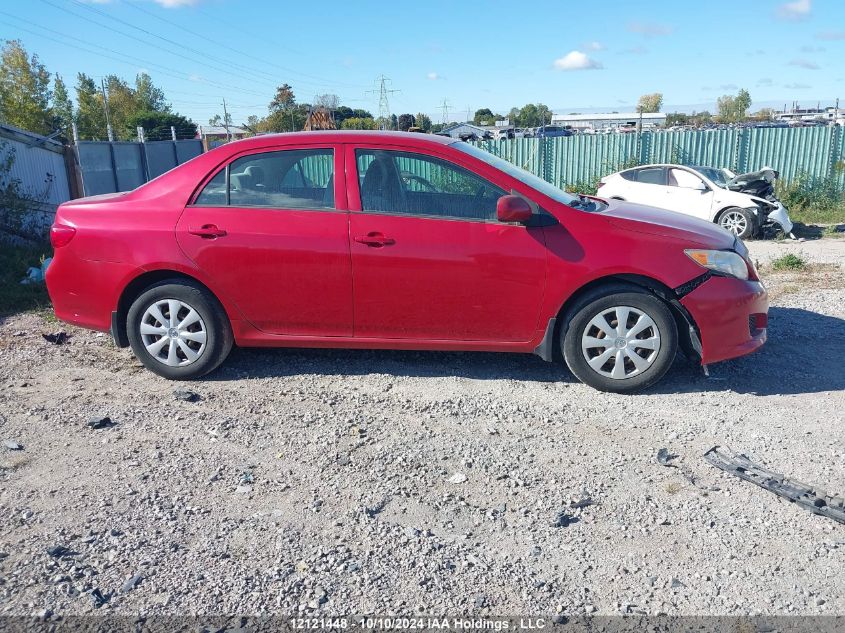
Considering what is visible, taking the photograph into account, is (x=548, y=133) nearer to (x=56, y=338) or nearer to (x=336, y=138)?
(x=336, y=138)

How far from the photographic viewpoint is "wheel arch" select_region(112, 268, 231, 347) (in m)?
5.20

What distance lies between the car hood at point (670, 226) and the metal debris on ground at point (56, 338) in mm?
4893

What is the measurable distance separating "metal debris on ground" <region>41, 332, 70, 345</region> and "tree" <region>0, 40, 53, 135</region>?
3573cm

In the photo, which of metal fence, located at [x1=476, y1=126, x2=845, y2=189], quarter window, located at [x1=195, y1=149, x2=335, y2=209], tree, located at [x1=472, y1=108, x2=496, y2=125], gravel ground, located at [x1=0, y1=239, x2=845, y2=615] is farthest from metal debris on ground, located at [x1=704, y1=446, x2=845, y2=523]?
tree, located at [x1=472, y1=108, x2=496, y2=125]

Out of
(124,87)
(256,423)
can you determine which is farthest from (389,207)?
(124,87)

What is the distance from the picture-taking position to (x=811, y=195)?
1844 cm

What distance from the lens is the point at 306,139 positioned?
5262mm

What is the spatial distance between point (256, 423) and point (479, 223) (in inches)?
80.5

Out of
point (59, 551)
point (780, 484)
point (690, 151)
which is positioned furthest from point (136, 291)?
point (690, 151)

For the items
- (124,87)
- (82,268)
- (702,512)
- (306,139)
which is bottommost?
(702,512)

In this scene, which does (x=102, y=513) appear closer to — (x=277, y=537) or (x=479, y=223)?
(x=277, y=537)

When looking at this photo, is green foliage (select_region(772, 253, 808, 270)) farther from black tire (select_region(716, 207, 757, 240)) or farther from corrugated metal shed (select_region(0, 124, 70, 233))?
corrugated metal shed (select_region(0, 124, 70, 233))

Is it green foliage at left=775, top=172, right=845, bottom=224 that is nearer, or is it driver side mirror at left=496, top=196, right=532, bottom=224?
driver side mirror at left=496, top=196, right=532, bottom=224

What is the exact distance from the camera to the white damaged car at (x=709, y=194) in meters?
13.5
